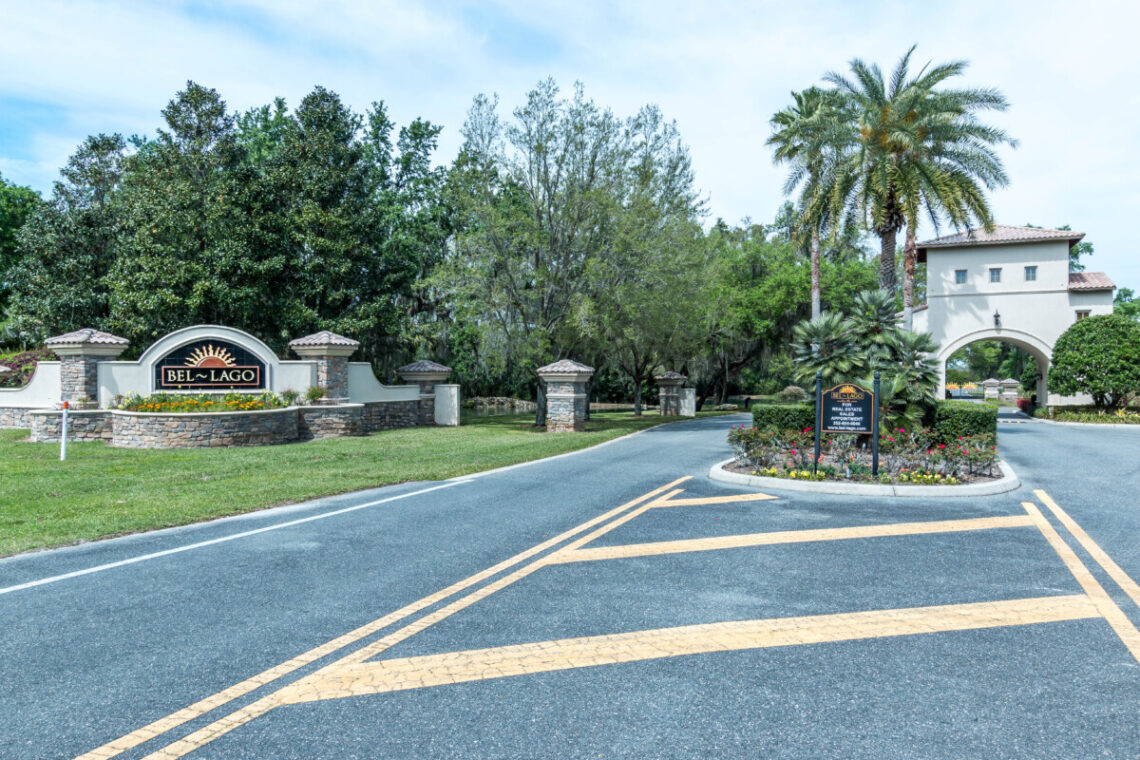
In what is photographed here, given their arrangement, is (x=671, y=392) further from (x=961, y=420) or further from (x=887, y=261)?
(x=961, y=420)

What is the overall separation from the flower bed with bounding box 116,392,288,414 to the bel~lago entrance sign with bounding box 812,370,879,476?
569 inches

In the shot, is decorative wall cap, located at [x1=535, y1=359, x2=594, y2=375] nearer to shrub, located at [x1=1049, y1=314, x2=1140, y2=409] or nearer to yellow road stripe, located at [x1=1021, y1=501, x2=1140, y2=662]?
yellow road stripe, located at [x1=1021, y1=501, x2=1140, y2=662]

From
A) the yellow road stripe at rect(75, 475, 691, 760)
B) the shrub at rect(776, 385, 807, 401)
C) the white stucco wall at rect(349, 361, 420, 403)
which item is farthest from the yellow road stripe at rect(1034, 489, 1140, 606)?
the shrub at rect(776, 385, 807, 401)

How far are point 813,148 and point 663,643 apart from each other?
2733 cm

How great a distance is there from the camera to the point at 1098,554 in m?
7.20

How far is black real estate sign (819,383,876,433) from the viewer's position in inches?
471

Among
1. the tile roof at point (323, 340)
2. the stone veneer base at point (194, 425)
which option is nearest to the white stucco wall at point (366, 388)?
the stone veneer base at point (194, 425)

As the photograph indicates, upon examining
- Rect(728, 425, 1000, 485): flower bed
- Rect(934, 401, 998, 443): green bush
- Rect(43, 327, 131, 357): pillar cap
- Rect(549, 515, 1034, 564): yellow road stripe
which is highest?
Rect(43, 327, 131, 357): pillar cap

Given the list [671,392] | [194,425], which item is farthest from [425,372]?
[671,392]

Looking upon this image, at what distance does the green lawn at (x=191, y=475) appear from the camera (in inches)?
344

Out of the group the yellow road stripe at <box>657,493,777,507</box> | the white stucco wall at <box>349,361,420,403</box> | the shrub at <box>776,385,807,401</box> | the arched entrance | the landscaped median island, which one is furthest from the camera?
the shrub at <box>776,385,807,401</box>

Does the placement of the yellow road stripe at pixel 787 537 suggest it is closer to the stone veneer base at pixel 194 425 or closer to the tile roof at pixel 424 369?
the stone veneer base at pixel 194 425

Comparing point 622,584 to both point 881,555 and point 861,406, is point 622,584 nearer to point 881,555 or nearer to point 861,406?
point 881,555

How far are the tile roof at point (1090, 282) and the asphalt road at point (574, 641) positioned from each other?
28.6m
